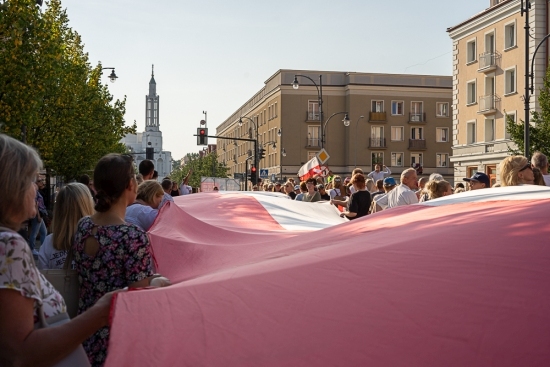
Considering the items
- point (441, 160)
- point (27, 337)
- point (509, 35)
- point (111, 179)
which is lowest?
point (27, 337)

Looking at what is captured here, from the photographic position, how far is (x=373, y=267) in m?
2.86

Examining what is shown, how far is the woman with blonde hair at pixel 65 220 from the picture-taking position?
4.83 metres

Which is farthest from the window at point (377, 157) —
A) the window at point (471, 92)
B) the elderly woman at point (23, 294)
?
the elderly woman at point (23, 294)

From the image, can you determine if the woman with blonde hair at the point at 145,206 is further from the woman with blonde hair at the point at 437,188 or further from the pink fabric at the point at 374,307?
the woman with blonde hair at the point at 437,188

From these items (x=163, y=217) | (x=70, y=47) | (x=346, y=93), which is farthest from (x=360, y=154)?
(x=163, y=217)

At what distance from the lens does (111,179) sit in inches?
150

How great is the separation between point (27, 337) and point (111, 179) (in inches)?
61.4

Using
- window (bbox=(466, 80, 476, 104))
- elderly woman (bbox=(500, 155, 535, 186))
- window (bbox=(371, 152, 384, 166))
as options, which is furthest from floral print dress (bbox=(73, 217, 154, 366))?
window (bbox=(371, 152, 384, 166))

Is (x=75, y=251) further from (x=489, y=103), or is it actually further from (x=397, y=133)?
(x=397, y=133)

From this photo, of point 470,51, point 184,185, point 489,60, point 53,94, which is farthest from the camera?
point 470,51

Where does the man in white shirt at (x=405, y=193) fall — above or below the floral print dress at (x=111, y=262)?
above

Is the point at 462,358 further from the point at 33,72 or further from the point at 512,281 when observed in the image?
the point at 33,72

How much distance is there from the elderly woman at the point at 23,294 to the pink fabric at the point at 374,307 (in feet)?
0.72

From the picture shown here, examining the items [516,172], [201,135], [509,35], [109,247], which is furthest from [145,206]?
[201,135]
